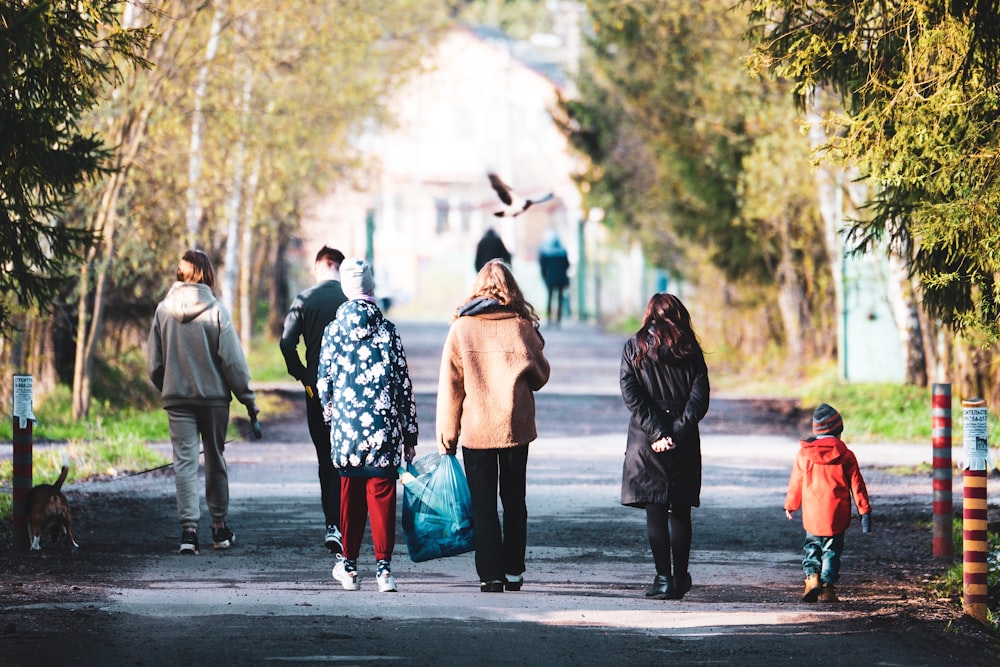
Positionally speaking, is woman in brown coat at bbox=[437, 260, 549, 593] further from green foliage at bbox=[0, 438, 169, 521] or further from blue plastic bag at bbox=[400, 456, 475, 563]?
green foliage at bbox=[0, 438, 169, 521]

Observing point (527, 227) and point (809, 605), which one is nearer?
point (809, 605)

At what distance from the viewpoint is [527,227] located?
7412cm

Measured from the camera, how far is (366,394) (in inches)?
364

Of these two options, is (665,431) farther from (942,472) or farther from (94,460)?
(94,460)

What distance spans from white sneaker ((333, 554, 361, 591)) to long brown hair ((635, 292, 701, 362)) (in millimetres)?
1987

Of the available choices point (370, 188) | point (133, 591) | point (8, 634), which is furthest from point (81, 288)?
point (370, 188)

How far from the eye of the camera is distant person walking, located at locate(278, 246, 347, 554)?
1063 centimetres

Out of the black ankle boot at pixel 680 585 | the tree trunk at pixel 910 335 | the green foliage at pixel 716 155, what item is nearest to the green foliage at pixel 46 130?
the black ankle boot at pixel 680 585

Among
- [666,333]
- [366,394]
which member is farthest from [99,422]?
[666,333]

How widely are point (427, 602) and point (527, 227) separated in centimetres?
6560

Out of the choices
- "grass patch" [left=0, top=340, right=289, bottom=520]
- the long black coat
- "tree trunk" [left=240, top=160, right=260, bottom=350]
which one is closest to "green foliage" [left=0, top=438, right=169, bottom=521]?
"grass patch" [left=0, top=340, right=289, bottom=520]

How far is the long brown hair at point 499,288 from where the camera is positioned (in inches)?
367

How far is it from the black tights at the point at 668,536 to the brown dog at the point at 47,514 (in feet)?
12.9

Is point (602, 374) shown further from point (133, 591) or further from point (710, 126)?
point (133, 591)
